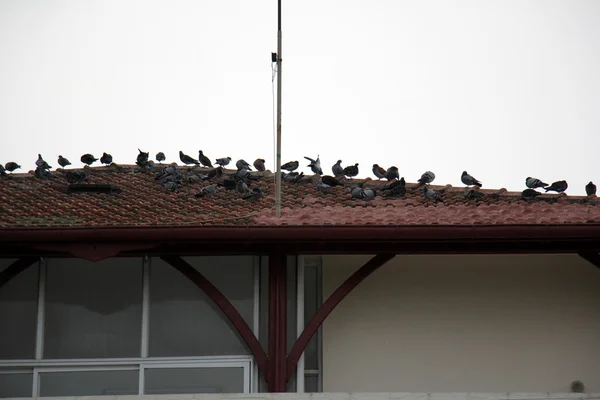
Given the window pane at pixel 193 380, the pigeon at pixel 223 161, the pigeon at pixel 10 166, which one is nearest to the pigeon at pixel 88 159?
the pigeon at pixel 10 166

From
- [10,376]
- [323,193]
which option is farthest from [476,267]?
[10,376]

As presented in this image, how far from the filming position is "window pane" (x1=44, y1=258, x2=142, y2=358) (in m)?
A: 11.8

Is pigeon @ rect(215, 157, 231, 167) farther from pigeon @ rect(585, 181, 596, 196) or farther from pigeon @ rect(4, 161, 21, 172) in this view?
pigeon @ rect(585, 181, 596, 196)

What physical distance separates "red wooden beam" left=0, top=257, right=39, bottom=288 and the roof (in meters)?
0.42

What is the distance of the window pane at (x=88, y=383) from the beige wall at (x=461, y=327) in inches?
83.0

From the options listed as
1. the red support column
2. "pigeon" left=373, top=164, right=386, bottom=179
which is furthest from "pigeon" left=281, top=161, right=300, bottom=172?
the red support column

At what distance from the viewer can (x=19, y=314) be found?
11.9 m

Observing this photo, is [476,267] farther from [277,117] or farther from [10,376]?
[10,376]

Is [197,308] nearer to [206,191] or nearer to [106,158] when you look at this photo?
[206,191]

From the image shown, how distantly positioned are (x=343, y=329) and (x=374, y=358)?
18.1 inches

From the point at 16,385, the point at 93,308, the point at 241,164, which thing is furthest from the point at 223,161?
the point at 16,385

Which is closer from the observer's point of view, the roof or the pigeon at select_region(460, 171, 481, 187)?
the roof

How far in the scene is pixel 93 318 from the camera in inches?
468

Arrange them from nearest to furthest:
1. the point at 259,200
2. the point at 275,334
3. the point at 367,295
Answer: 1. the point at 275,334
2. the point at 367,295
3. the point at 259,200
